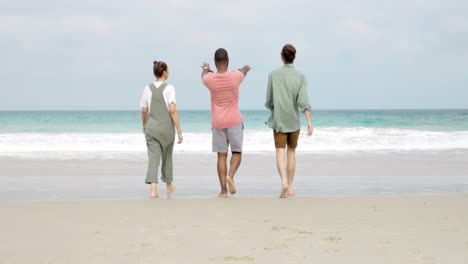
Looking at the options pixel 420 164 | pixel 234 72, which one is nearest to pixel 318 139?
pixel 420 164

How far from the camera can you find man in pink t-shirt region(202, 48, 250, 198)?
610 centimetres

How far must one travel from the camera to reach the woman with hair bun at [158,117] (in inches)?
244

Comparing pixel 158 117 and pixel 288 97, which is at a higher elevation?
pixel 288 97

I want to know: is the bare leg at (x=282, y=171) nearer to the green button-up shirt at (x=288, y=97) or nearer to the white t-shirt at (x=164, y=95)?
the green button-up shirt at (x=288, y=97)

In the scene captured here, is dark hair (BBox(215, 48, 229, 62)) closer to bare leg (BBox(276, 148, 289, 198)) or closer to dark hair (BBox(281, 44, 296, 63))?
dark hair (BBox(281, 44, 296, 63))

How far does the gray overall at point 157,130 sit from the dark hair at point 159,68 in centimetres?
13

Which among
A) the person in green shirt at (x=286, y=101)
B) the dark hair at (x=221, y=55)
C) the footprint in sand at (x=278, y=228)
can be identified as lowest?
the footprint in sand at (x=278, y=228)

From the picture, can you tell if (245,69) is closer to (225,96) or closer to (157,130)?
(225,96)

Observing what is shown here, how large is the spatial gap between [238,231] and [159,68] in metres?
2.58

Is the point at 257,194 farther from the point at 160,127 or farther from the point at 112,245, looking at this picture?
the point at 112,245

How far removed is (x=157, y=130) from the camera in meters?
6.26

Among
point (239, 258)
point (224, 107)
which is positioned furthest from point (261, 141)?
point (239, 258)

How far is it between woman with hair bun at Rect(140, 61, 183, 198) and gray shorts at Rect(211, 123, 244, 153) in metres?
0.41

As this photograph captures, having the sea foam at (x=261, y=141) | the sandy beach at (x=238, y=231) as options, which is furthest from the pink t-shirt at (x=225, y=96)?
the sea foam at (x=261, y=141)
